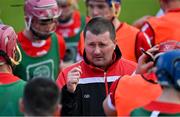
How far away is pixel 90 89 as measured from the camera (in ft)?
22.0

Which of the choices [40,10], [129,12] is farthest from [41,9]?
[129,12]

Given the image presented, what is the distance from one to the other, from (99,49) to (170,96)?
6.40 feet

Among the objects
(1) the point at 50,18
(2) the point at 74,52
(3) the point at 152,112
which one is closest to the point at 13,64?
(3) the point at 152,112

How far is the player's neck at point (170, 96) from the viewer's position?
5.07 metres

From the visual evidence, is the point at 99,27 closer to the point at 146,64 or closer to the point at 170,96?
the point at 146,64

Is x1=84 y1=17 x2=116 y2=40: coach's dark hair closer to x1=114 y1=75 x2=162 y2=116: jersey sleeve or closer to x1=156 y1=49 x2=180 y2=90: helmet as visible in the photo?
x1=114 y1=75 x2=162 y2=116: jersey sleeve

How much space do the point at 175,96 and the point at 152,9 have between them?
23.1 feet

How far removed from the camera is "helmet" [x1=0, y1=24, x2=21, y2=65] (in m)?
6.24

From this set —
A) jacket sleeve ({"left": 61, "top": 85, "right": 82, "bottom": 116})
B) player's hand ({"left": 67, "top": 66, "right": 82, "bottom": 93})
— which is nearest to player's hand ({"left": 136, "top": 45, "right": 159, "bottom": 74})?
player's hand ({"left": 67, "top": 66, "right": 82, "bottom": 93})

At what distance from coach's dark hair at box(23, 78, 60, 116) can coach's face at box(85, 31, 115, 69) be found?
1.98 m

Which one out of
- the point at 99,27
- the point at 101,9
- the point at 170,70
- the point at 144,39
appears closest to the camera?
the point at 170,70

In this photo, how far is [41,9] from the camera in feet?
29.1

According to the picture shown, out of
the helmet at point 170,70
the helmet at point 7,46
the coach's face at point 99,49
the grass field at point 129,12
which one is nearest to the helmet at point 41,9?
the coach's face at point 99,49

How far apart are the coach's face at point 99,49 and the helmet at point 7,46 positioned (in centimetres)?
81
